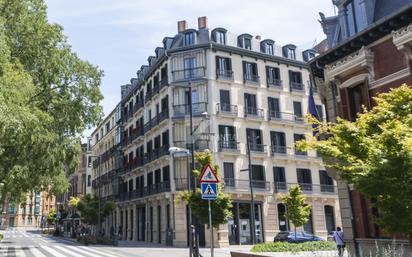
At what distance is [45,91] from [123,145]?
31.1 metres

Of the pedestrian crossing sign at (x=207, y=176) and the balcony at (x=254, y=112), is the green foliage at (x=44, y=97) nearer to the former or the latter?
the pedestrian crossing sign at (x=207, y=176)

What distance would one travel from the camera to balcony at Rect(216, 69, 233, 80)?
35.8 m

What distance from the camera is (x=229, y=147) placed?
34531 mm

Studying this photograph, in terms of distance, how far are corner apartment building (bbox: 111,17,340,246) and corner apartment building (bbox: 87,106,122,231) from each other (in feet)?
42.5

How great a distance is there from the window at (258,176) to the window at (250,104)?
490cm

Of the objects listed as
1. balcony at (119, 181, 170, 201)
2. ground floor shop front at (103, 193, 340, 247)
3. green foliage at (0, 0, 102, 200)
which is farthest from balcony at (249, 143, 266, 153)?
green foliage at (0, 0, 102, 200)

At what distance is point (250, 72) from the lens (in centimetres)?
3750

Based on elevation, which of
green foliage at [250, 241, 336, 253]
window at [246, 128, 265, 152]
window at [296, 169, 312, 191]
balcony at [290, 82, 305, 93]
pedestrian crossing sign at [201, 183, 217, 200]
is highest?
balcony at [290, 82, 305, 93]

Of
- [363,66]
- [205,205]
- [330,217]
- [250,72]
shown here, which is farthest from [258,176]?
[363,66]

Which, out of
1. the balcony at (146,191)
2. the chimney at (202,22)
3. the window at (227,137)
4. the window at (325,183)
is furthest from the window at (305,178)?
the chimney at (202,22)

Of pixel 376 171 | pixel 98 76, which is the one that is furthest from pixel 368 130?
pixel 98 76

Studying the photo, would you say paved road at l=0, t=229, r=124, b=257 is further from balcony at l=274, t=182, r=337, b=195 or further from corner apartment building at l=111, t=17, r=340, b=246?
balcony at l=274, t=182, r=337, b=195

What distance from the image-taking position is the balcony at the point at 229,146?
34084 mm

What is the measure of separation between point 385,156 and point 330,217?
3149 centimetres
